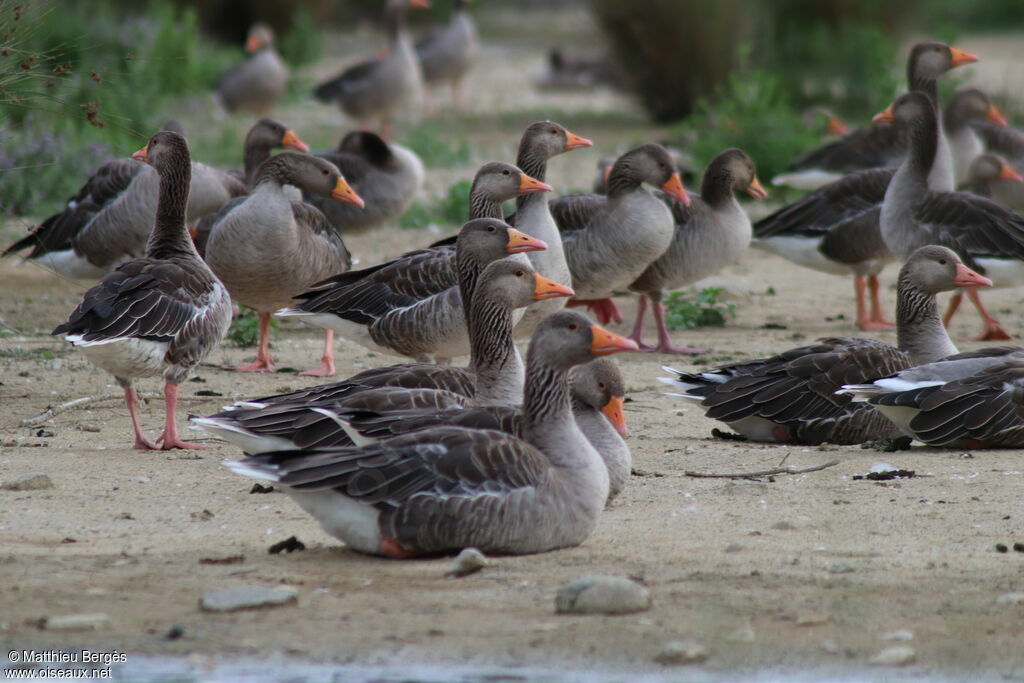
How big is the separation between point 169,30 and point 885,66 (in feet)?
38.5

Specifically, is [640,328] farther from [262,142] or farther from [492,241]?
[492,241]

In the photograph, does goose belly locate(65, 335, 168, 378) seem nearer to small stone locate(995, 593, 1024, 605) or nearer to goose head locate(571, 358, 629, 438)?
goose head locate(571, 358, 629, 438)

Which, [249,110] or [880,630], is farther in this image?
[249,110]

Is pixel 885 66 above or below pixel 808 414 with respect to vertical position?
above

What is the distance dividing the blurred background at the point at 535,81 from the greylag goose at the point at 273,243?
1435 millimetres

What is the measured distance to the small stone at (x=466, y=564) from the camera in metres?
5.08

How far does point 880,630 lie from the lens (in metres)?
4.55

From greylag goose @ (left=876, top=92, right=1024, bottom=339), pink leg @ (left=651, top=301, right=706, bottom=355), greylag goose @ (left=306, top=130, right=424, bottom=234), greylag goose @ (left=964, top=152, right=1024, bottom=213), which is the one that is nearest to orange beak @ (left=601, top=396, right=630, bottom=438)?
pink leg @ (left=651, top=301, right=706, bottom=355)

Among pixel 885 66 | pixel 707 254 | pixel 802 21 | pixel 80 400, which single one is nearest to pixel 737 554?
pixel 80 400

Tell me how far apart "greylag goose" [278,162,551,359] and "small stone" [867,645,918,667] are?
14.6ft

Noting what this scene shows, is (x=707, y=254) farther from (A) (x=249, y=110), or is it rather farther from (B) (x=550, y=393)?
(A) (x=249, y=110)

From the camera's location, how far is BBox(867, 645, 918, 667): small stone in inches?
169

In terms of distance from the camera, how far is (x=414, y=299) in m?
8.57

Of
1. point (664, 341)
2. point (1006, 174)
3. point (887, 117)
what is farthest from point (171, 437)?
point (1006, 174)
